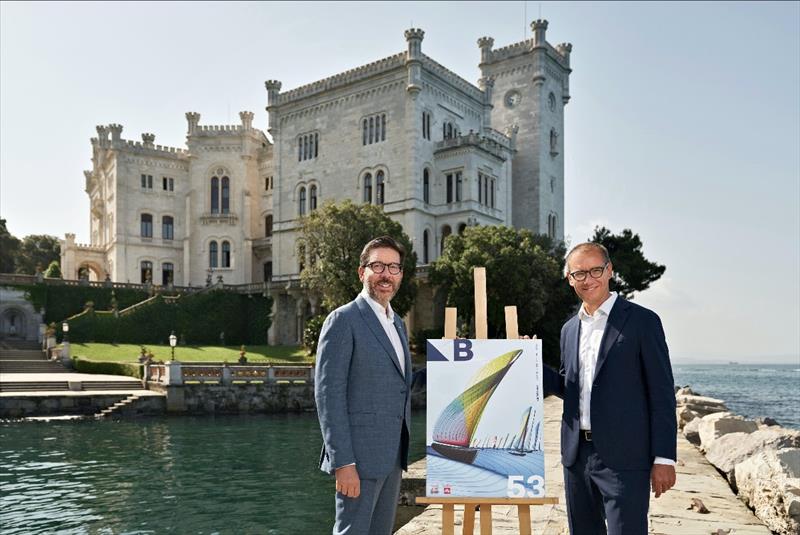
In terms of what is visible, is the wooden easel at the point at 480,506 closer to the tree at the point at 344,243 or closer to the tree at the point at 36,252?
the tree at the point at 344,243

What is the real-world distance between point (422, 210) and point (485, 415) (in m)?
36.5

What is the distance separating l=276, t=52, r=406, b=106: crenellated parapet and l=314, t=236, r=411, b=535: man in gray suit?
127ft

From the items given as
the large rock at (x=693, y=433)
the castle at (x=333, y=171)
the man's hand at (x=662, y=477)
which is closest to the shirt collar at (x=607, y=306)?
the man's hand at (x=662, y=477)

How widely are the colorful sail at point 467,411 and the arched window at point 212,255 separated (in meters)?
50.8

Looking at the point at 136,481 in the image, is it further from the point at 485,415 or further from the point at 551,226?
the point at 551,226

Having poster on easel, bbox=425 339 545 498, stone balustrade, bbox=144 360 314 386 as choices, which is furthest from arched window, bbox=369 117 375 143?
poster on easel, bbox=425 339 545 498

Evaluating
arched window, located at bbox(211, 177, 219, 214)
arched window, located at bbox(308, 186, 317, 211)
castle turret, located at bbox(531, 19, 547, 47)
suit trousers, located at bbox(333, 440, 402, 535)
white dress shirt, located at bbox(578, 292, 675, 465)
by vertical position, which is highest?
castle turret, located at bbox(531, 19, 547, 47)

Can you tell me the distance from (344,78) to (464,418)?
4207 centimetres

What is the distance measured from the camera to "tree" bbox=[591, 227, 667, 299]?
1677 inches

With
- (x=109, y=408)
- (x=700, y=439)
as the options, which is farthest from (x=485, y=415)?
(x=109, y=408)

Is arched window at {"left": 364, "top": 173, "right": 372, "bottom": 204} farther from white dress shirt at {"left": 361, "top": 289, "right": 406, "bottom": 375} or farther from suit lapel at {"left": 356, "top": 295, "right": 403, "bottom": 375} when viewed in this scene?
suit lapel at {"left": 356, "top": 295, "right": 403, "bottom": 375}

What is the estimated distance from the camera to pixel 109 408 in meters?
26.2

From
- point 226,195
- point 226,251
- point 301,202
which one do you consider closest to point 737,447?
point 301,202

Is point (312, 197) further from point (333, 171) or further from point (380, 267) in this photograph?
point (380, 267)
